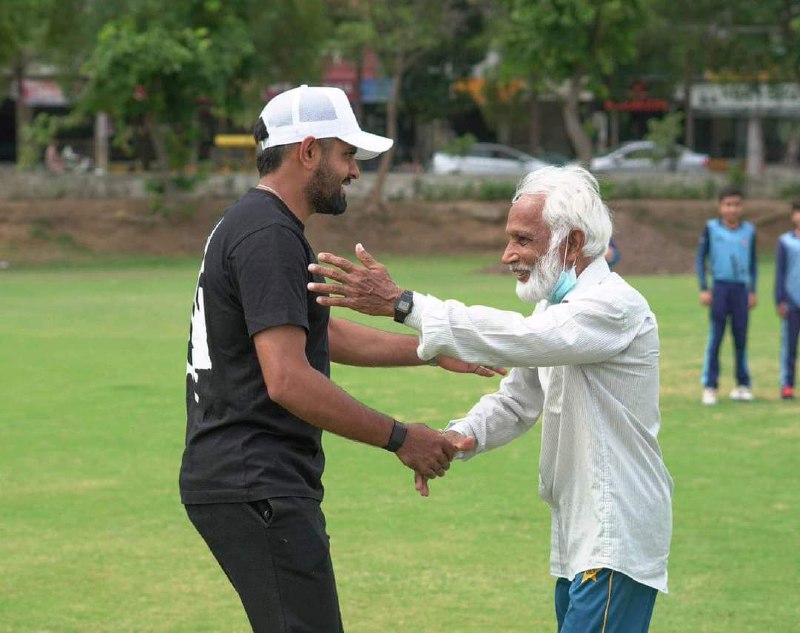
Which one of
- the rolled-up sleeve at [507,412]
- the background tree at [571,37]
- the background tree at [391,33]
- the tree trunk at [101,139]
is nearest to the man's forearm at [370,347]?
the rolled-up sleeve at [507,412]

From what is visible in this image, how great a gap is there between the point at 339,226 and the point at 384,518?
33354 millimetres

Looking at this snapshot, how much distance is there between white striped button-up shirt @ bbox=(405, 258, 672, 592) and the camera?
14.1ft

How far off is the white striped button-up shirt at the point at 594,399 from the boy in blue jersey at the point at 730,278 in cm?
972

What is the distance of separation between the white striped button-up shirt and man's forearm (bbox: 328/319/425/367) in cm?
85

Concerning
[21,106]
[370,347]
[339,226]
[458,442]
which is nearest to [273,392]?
[458,442]

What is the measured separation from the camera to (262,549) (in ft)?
14.4

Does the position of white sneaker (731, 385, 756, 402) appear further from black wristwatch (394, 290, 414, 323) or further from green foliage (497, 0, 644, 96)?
green foliage (497, 0, 644, 96)

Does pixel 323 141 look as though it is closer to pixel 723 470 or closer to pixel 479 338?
pixel 479 338

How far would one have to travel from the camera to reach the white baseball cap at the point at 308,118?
14.9 ft

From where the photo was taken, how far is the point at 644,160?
5200 centimetres

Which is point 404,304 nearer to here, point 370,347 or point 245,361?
point 245,361

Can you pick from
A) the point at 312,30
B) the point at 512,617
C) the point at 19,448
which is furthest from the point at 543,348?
the point at 312,30

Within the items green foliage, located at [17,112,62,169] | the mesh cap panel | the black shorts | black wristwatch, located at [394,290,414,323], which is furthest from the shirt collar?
green foliage, located at [17,112,62,169]

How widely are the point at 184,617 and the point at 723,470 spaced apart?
5067 millimetres
